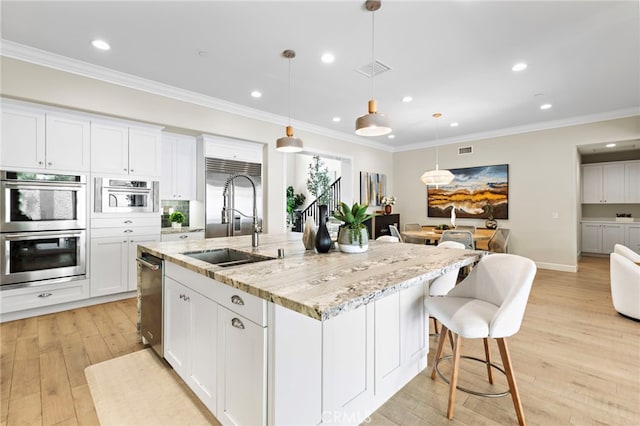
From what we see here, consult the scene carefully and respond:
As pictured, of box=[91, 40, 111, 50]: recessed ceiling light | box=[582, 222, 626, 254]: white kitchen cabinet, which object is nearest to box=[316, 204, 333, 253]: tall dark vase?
box=[91, 40, 111, 50]: recessed ceiling light

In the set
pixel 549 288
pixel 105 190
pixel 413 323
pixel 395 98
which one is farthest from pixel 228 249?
pixel 549 288

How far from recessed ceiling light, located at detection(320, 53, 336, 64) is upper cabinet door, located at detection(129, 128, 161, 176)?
2.51m

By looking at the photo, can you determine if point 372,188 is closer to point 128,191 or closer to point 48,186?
point 128,191

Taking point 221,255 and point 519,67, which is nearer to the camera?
point 221,255

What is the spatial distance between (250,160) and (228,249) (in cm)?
301

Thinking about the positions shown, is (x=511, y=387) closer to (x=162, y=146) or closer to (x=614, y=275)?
(x=614, y=275)

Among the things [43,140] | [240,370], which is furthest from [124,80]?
[240,370]

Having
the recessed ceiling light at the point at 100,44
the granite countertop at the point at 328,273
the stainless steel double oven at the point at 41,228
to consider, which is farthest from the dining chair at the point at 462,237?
the stainless steel double oven at the point at 41,228

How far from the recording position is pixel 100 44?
2945 mm

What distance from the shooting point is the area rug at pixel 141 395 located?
173 centimetres

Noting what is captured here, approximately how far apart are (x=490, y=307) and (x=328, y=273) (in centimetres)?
113

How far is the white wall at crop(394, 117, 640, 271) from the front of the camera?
538 cm

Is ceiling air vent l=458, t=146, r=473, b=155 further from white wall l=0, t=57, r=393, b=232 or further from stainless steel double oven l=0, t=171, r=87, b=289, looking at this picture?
stainless steel double oven l=0, t=171, r=87, b=289

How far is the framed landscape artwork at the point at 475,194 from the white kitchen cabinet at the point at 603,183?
294 centimetres
